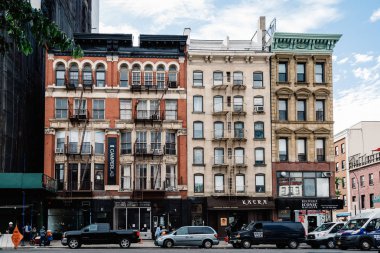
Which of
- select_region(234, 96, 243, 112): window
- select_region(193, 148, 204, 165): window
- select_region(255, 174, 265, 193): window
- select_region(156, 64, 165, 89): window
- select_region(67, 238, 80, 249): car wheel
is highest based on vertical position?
select_region(156, 64, 165, 89): window

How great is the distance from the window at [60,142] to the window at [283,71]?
21.0 m

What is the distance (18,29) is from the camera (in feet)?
25.3

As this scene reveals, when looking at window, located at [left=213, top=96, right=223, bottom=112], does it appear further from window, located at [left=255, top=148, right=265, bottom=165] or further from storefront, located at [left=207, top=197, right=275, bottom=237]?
storefront, located at [left=207, top=197, right=275, bottom=237]

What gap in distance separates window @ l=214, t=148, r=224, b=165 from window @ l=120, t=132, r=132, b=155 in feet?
26.0

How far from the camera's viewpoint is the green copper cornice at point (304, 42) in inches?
2333

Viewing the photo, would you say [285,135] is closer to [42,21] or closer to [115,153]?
[115,153]

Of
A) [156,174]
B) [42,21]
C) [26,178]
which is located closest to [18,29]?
[42,21]

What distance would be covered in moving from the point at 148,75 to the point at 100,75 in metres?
4.38

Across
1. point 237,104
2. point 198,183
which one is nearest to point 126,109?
point 198,183

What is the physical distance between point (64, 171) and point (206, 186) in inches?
505

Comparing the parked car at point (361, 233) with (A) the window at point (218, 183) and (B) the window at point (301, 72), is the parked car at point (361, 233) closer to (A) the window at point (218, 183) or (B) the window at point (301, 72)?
(A) the window at point (218, 183)

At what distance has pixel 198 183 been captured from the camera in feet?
189

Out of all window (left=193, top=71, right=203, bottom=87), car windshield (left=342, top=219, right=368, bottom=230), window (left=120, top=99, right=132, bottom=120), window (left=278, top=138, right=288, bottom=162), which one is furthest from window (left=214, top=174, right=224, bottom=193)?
car windshield (left=342, top=219, right=368, bottom=230)

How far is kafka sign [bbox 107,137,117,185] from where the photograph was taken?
5572 cm
